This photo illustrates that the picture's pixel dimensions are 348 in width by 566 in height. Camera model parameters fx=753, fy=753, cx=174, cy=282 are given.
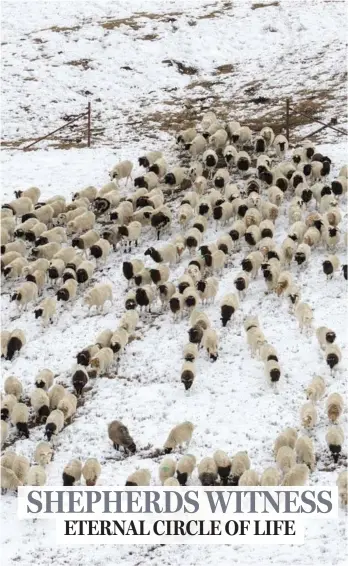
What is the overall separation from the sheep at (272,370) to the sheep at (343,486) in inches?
109

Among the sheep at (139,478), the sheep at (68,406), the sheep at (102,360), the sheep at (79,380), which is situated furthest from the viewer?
the sheep at (102,360)

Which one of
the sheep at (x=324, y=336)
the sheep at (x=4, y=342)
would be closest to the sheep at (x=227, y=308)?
the sheep at (x=324, y=336)

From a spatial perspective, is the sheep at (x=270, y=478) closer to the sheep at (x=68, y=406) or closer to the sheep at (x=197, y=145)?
the sheep at (x=68, y=406)

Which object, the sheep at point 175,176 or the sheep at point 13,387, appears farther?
the sheep at point 175,176

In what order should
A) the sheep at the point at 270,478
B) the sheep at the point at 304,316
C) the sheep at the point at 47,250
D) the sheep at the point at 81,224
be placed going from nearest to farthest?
the sheep at the point at 270,478 → the sheep at the point at 304,316 → the sheep at the point at 47,250 → the sheep at the point at 81,224

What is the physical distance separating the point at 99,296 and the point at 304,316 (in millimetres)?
4575

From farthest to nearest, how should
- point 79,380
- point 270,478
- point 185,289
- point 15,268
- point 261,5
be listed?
point 261,5, point 15,268, point 185,289, point 79,380, point 270,478

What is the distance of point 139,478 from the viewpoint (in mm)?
11656

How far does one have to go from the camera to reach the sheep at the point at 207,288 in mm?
16562

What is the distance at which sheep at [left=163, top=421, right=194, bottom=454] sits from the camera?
493 inches

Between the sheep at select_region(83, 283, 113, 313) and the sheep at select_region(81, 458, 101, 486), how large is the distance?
17.7 feet

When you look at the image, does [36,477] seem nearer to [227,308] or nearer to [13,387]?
[13,387]

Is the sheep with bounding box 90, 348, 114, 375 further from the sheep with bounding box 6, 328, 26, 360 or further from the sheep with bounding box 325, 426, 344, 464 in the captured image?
the sheep with bounding box 325, 426, 344, 464

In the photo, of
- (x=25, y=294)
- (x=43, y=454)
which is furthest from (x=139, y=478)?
(x=25, y=294)
